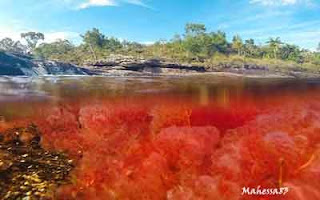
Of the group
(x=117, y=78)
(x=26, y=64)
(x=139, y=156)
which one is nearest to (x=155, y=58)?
(x=117, y=78)

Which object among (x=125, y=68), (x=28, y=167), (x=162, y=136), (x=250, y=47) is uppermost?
(x=250, y=47)

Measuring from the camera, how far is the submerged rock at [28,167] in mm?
2895

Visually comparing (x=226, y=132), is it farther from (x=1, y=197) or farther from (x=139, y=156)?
(x=1, y=197)

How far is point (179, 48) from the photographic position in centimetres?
336

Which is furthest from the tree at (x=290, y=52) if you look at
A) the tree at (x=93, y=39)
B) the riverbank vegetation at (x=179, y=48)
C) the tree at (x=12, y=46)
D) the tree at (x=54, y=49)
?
the tree at (x=12, y=46)

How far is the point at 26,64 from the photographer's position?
3238 mm

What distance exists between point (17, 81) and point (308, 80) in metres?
2.88

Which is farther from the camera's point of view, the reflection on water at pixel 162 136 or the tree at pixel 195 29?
the tree at pixel 195 29

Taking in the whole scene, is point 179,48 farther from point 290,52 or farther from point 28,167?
point 28,167

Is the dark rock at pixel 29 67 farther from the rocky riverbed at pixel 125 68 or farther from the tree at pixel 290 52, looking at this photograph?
the tree at pixel 290 52

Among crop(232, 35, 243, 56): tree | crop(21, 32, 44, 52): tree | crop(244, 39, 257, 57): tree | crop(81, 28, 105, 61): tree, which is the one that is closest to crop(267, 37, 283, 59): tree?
crop(244, 39, 257, 57): tree

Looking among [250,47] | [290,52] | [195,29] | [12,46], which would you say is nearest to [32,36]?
[12,46]

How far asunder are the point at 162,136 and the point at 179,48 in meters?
0.83

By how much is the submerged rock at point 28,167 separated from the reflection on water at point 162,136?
0.26 feet
